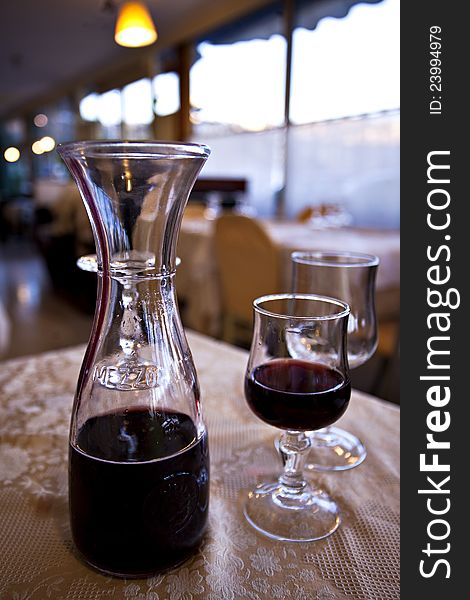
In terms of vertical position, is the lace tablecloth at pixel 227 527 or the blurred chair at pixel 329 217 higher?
the blurred chair at pixel 329 217

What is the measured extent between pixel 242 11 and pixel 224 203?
225 centimetres

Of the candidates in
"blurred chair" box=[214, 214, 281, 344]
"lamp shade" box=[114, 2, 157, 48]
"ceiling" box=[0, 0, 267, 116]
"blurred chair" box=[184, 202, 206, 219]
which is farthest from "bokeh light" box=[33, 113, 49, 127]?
"blurred chair" box=[214, 214, 281, 344]

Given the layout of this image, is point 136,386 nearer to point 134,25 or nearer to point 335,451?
point 335,451

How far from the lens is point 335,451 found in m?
0.53

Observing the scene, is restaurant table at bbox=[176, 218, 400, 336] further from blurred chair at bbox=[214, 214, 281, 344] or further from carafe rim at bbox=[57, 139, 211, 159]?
carafe rim at bbox=[57, 139, 211, 159]

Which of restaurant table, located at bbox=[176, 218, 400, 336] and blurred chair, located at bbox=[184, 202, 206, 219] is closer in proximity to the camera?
restaurant table, located at bbox=[176, 218, 400, 336]

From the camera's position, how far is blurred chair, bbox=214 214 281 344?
1.83 meters

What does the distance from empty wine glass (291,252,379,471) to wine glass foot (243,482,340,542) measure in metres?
0.08

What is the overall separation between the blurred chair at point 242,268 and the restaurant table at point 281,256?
0.13 feet

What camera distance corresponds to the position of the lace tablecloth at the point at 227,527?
0.35m

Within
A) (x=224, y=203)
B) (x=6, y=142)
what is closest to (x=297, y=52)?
(x=224, y=203)

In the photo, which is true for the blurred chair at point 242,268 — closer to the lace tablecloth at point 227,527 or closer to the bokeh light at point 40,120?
the lace tablecloth at point 227,527

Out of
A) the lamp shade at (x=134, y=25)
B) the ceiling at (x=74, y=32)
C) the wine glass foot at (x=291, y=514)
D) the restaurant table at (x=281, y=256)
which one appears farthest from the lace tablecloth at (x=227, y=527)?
the ceiling at (x=74, y=32)

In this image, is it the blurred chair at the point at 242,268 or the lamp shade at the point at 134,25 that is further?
the lamp shade at the point at 134,25
